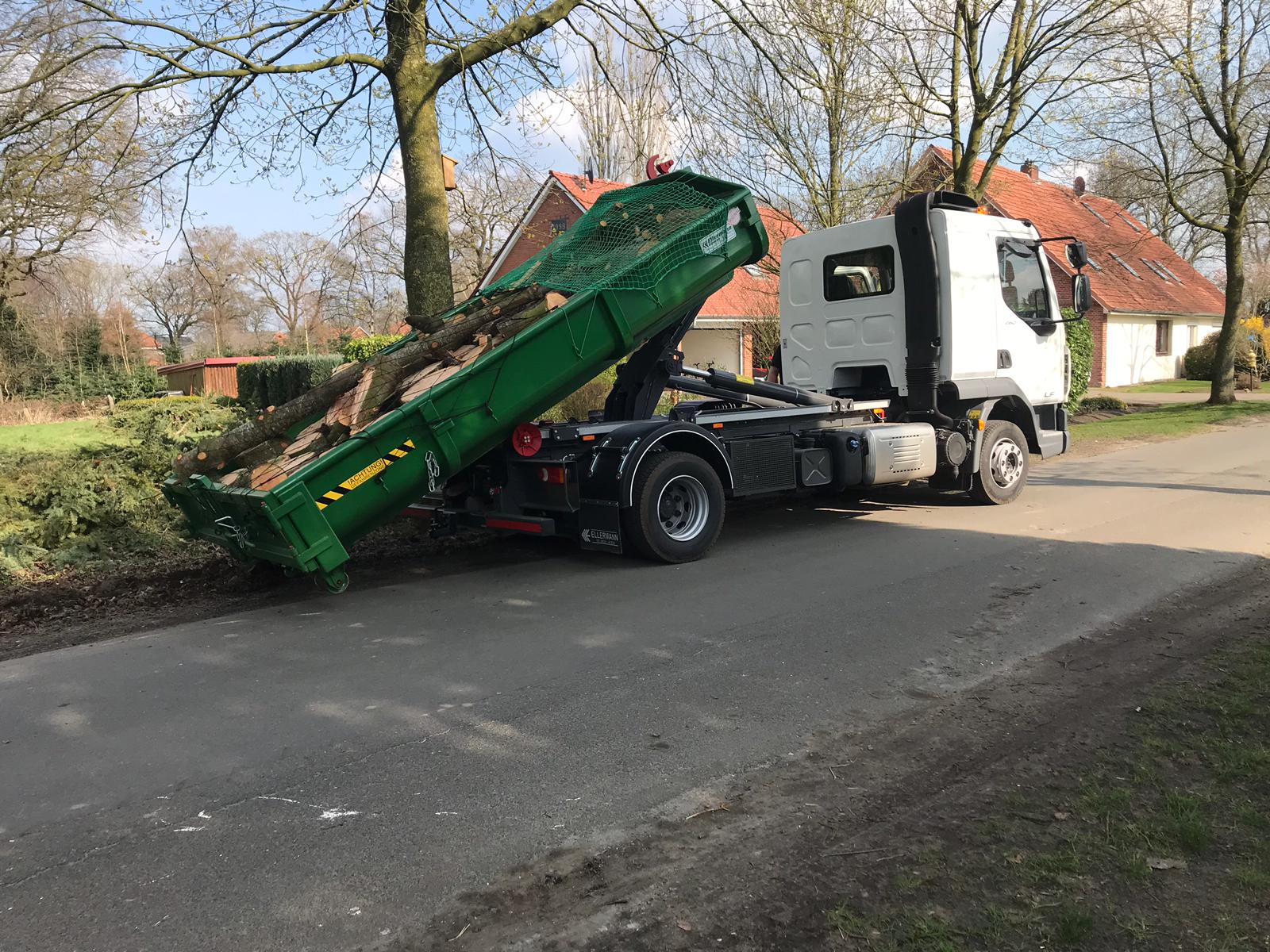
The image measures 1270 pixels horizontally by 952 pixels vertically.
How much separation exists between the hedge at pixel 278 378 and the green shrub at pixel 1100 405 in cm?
1930

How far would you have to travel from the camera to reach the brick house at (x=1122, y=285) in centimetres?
3139

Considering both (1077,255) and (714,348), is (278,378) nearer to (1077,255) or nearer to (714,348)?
(714,348)

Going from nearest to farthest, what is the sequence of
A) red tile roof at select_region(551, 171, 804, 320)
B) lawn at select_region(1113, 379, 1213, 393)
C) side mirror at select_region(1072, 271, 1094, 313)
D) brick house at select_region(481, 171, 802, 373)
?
side mirror at select_region(1072, 271, 1094, 313), red tile roof at select_region(551, 171, 804, 320), brick house at select_region(481, 171, 802, 373), lawn at select_region(1113, 379, 1213, 393)

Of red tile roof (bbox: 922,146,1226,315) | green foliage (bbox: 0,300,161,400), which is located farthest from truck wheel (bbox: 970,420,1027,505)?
green foliage (bbox: 0,300,161,400)

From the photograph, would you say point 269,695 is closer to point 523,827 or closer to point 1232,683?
point 523,827

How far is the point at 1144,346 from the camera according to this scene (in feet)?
110

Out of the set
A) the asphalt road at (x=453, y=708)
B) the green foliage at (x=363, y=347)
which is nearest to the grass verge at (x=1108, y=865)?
the asphalt road at (x=453, y=708)

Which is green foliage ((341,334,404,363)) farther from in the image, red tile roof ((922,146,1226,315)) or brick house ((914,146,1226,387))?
red tile roof ((922,146,1226,315))

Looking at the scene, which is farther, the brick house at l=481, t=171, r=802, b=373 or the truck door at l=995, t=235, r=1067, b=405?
the brick house at l=481, t=171, r=802, b=373

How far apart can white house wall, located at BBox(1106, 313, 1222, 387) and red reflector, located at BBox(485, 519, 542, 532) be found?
29.7 m

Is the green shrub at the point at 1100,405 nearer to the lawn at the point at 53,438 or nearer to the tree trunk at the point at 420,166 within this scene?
the tree trunk at the point at 420,166

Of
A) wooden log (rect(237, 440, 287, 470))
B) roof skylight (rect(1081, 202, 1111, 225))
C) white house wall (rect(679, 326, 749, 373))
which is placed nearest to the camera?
wooden log (rect(237, 440, 287, 470))

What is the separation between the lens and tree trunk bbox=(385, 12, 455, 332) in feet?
33.3

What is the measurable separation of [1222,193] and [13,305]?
135ft
